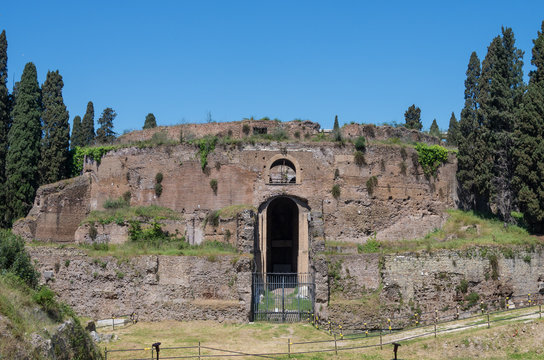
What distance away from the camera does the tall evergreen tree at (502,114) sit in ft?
106

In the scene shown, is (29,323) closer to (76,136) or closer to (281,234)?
(281,234)

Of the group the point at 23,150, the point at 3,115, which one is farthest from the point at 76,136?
the point at 23,150

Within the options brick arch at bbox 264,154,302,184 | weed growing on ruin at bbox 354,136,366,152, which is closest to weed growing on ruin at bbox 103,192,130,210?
brick arch at bbox 264,154,302,184

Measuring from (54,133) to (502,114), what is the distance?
2672cm

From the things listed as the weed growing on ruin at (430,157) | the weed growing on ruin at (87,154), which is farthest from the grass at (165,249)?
the weed growing on ruin at (430,157)

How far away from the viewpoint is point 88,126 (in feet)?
165

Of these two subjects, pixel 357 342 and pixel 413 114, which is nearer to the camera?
pixel 357 342

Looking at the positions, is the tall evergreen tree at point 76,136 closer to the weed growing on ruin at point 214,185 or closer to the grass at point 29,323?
the weed growing on ruin at point 214,185

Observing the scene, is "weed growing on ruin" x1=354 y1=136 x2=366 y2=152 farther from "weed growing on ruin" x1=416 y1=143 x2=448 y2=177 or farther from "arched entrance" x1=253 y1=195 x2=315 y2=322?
"arched entrance" x1=253 y1=195 x2=315 y2=322

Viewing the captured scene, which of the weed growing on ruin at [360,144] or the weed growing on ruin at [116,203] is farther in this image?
the weed growing on ruin at [116,203]

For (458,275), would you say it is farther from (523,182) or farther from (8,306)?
(8,306)

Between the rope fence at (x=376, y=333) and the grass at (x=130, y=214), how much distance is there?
1032 centimetres

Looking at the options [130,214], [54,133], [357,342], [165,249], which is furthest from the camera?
[54,133]

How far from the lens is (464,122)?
37.0 m
